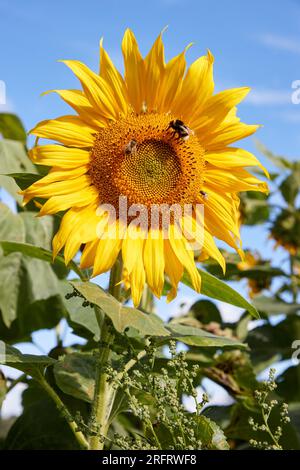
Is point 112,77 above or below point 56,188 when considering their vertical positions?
above

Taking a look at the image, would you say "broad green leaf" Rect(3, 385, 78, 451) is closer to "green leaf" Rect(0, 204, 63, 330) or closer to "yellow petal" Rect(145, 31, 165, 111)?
"green leaf" Rect(0, 204, 63, 330)

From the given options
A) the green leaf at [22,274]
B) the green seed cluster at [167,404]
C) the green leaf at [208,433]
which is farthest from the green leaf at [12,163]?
the green leaf at [208,433]

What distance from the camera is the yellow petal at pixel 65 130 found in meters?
1.48

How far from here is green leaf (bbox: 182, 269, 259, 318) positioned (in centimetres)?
147

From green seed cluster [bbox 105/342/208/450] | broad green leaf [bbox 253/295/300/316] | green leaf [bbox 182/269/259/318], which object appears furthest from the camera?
broad green leaf [bbox 253/295/300/316]

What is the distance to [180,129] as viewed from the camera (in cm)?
152

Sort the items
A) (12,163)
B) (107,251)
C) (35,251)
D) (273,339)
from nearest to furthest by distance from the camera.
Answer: (107,251), (35,251), (12,163), (273,339)

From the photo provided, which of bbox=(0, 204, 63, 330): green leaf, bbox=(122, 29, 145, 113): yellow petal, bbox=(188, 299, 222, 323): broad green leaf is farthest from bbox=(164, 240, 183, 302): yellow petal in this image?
bbox=(188, 299, 222, 323): broad green leaf

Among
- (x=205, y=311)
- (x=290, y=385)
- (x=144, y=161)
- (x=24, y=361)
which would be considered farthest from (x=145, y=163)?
(x=290, y=385)

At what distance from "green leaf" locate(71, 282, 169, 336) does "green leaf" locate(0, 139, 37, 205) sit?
0.71 meters

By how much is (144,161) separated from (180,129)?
108mm

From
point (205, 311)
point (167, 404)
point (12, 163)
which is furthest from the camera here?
point (205, 311)

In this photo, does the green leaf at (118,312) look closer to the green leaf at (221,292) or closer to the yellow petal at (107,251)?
the yellow petal at (107,251)

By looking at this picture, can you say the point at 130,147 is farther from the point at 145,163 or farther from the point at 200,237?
the point at 200,237
